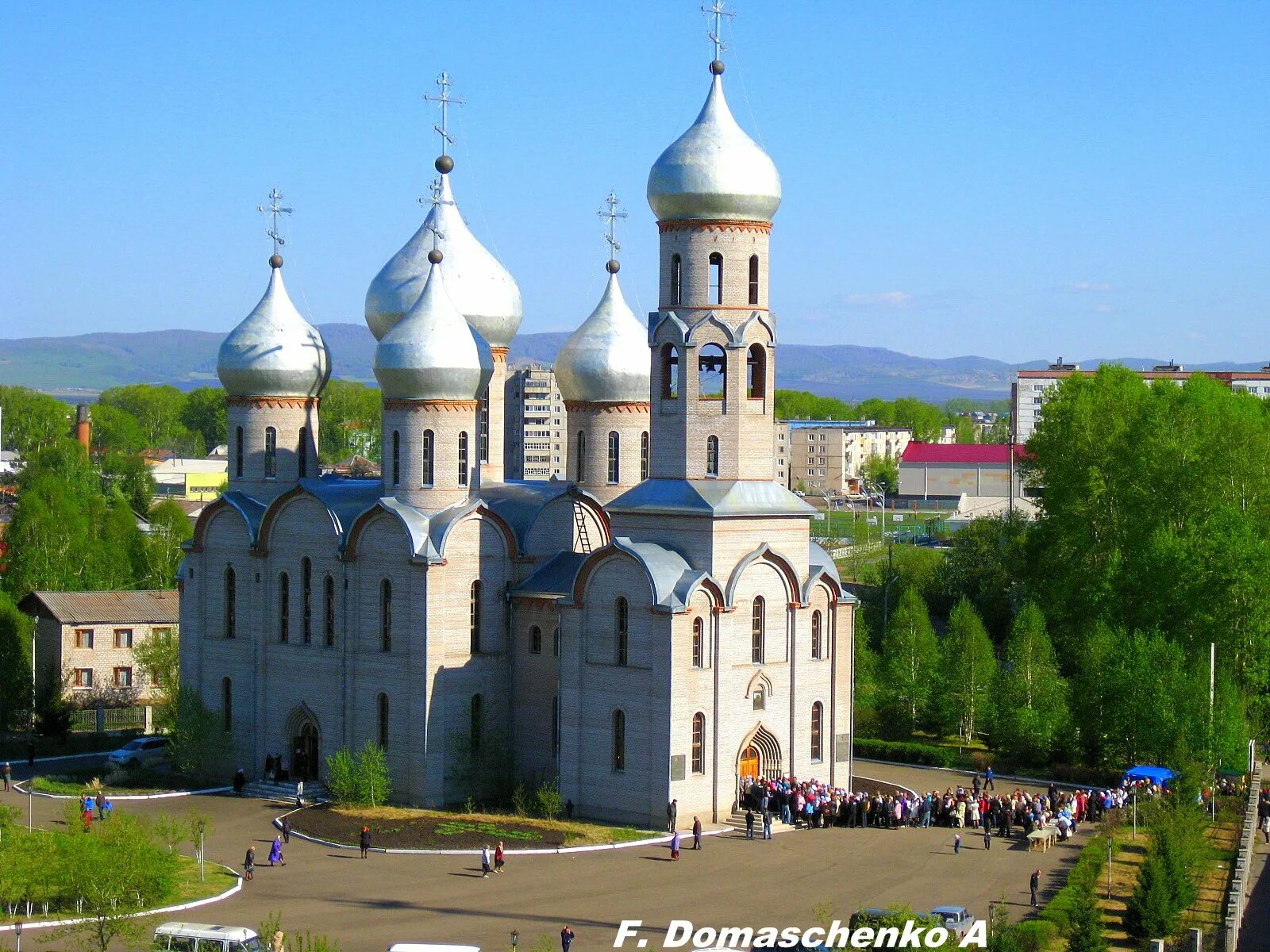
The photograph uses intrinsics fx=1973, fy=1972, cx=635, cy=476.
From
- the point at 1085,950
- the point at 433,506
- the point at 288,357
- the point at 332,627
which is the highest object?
the point at 288,357

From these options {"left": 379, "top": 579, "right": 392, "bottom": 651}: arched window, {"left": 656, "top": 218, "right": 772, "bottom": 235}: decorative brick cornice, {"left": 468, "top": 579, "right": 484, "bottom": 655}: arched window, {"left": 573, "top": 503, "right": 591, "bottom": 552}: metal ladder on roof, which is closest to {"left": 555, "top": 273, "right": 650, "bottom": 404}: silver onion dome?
{"left": 573, "top": 503, "right": 591, "bottom": 552}: metal ladder on roof

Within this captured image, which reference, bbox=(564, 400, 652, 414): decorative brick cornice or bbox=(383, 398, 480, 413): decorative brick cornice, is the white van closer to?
bbox=(383, 398, 480, 413): decorative brick cornice

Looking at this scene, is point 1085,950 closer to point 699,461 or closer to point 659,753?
point 659,753

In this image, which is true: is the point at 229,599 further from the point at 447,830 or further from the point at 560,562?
the point at 447,830

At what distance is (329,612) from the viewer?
41.3 m

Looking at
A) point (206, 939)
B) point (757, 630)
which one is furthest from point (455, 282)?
point (206, 939)

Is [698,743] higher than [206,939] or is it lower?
higher

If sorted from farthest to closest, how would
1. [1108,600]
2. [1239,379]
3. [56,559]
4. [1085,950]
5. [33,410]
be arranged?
[1239,379] → [33,410] → [56,559] → [1108,600] → [1085,950]

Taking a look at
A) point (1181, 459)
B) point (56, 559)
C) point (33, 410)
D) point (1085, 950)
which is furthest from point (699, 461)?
point (33, 410)

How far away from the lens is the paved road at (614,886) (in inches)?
1166

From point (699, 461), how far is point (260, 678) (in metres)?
11.3

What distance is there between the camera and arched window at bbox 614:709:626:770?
1460 inches

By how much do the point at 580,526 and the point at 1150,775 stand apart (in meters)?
12.5

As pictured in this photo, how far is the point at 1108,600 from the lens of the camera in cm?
4941
